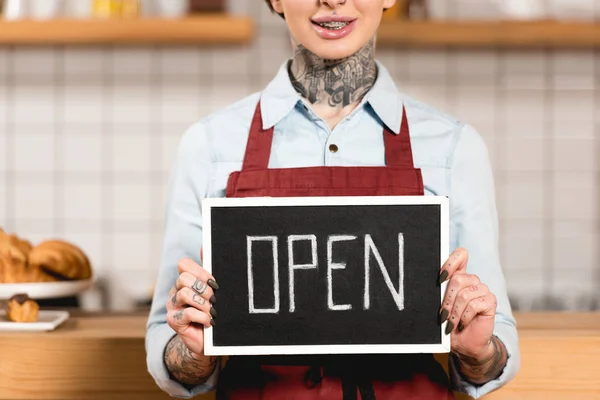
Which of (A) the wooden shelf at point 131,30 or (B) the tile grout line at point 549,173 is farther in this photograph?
(B) the tile grout line at point 549,173

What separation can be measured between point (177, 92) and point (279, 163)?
186 cm

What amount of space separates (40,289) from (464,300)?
3.09ft

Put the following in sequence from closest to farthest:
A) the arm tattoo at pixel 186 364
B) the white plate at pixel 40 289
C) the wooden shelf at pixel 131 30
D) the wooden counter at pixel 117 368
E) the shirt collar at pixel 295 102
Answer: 1. the arm tattoo at pixel 186 364
2. the shirt collar at pixel 295 102
3. the wooden counter at pixel 117 368
4. the white plate at pixel 40 289
5. the wooden shelf at pixel 131 30

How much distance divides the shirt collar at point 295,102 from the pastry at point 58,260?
0.64 metres

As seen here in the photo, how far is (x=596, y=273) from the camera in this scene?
9.52 feet

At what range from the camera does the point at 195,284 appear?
0.94 m

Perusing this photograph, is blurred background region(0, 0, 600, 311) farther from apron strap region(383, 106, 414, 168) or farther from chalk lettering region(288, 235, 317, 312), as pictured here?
chalk lettering region(288, 235, 317, 312)

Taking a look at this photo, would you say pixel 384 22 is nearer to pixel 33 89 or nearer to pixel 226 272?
pixel 33 89

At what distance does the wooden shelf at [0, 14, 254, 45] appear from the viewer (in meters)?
2.55

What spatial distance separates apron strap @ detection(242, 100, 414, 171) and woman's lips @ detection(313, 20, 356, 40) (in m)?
0.16

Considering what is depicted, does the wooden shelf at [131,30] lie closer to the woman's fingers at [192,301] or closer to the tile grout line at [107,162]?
the tile grout line at [107,162]

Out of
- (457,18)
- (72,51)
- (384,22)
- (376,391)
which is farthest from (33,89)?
(376,391)

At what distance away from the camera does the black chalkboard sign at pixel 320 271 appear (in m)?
0.95

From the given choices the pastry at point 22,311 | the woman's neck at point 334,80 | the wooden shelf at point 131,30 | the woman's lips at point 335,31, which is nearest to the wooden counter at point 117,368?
the pastry at point 22,311
